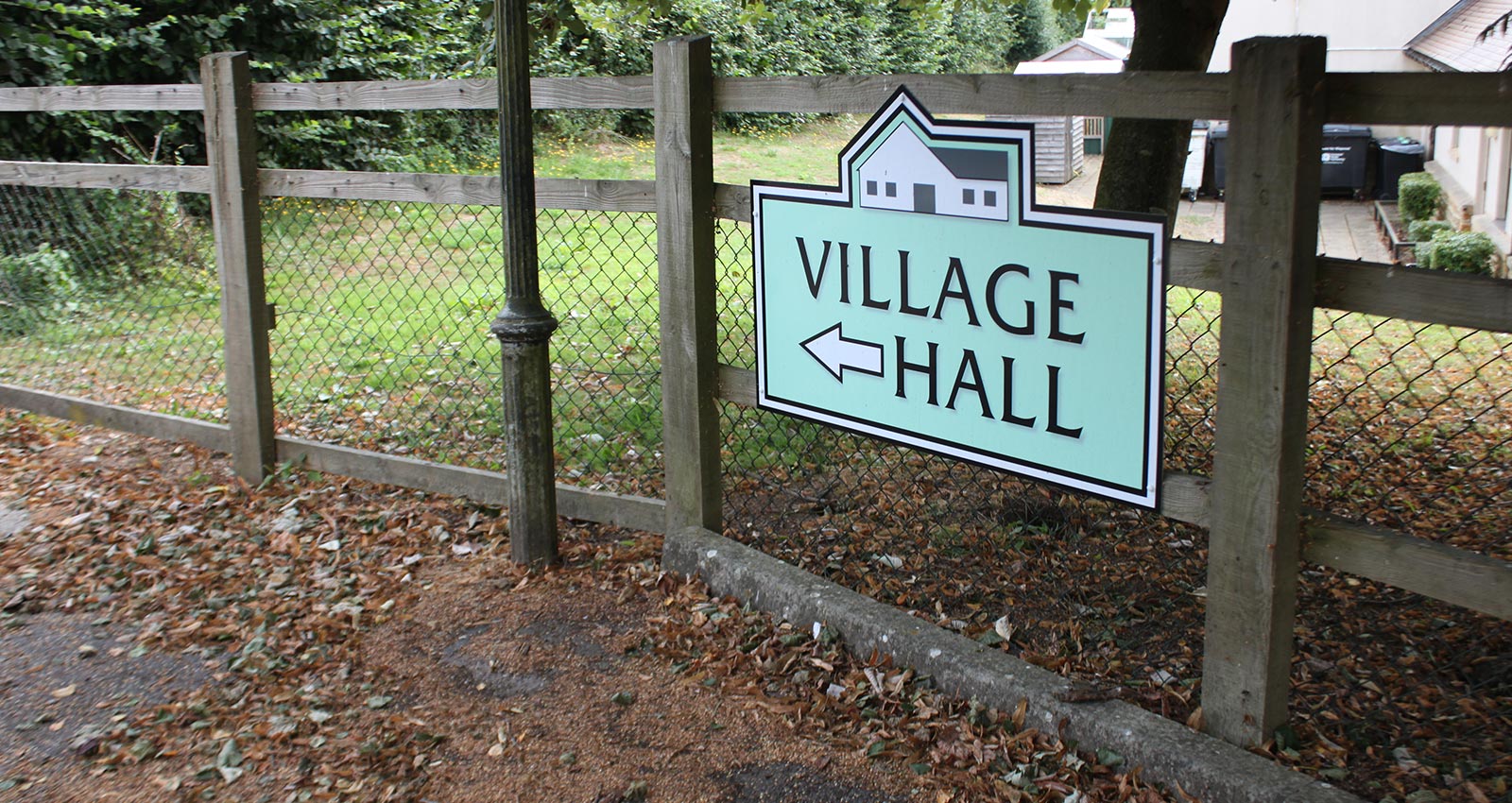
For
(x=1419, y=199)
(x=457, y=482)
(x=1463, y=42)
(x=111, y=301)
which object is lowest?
(x=457, y=482)

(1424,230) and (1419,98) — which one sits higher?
(1419,98)

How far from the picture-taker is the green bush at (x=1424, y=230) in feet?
54.7

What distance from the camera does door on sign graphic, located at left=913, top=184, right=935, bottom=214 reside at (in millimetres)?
3594

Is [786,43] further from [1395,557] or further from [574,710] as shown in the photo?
[1395,557]

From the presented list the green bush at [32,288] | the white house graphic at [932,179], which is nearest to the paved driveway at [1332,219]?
the green bush at [32,288]

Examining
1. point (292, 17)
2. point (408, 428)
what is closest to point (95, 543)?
point (408, 428)

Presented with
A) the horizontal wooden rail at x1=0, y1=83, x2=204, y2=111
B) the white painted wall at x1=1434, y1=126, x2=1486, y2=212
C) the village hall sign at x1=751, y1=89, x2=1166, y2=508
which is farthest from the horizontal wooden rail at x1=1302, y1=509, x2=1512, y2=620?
the white painted wall at x1=1434, y1=126, x2=1486, y2=212

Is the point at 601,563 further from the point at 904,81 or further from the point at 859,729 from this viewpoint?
the point at 904,81

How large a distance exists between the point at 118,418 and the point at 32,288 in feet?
13.0

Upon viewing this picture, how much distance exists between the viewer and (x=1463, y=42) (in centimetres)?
1806

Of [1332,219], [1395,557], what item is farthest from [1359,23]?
[1395,557]

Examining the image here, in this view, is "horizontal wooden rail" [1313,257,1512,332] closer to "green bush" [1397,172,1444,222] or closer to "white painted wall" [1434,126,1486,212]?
"white painted wall" [1434,126,1486,212]

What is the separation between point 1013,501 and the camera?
496 cm

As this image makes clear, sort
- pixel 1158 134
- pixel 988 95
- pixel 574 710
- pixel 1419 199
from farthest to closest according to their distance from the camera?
pixel 1419 199 < pixel 1158 134 < pixel 574 710 < pixel 988 95
